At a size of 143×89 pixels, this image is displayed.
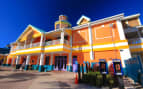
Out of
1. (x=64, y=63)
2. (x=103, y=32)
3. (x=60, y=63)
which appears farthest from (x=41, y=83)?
(x=103, y=32)

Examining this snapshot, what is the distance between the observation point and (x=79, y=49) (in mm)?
12523

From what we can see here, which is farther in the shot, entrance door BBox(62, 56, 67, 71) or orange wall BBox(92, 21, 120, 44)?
entrance door BBox(62, 56, 67, 71)

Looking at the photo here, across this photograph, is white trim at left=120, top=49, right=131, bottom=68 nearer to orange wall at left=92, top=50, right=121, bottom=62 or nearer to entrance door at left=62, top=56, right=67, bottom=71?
orange wall at left=92, top=50, right=121, bottom=62

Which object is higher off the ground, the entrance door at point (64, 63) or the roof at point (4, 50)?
the roof at point (4, 50)

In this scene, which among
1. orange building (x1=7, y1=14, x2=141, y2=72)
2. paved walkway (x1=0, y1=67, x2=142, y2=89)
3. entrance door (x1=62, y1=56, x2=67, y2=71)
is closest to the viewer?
paved walkway (x1=0, y1=67, x2=142, y2=89)

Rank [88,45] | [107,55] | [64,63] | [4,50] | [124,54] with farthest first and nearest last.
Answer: [4,50] < [64,63] < [88,45] < [107,55] < [124,54]

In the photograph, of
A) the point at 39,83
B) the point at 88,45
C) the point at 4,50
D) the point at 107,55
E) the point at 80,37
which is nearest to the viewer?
the point at 39,83

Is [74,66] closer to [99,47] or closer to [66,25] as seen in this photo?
[99,47]

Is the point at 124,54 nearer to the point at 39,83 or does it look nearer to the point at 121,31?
the point at 121,31

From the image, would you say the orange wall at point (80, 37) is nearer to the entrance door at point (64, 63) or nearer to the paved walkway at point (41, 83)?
the entrance door at point (64, 63)

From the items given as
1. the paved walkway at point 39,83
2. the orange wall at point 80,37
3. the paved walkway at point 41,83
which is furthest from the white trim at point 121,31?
the paved walkway at point 39,83

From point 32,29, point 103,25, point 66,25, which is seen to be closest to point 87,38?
point 103,25

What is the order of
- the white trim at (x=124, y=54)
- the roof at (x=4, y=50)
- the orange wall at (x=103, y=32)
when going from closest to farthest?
the white trim at (x=124, y=54)
the orange wall at (x=103, y=32)
the roof at (x=4, y=50)

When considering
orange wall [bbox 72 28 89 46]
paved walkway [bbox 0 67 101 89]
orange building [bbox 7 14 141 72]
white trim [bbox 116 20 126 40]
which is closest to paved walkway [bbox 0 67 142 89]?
paved walkway [bbox 0 67 101 89]
